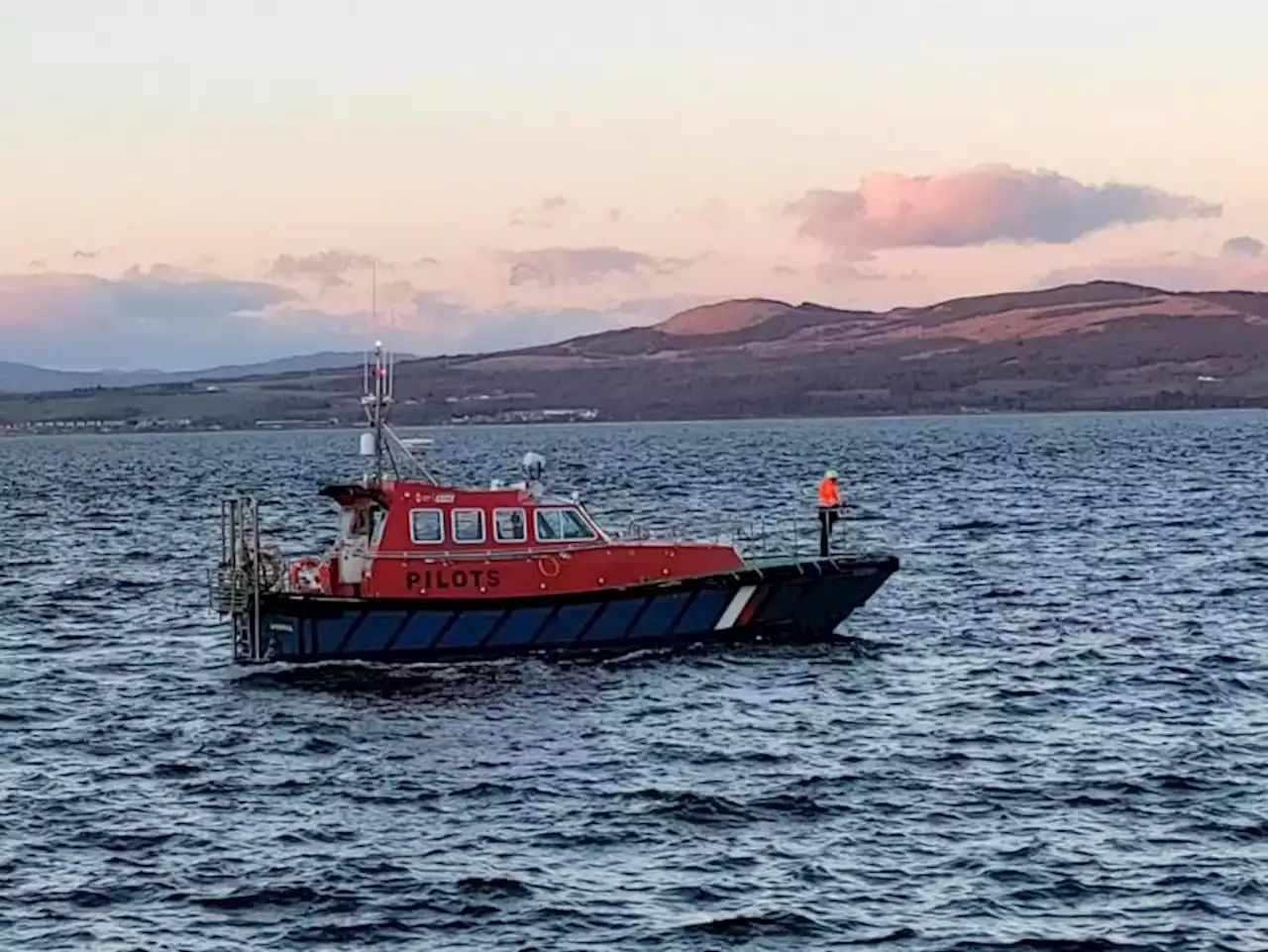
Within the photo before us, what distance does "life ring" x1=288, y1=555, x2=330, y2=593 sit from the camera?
34.5 meters

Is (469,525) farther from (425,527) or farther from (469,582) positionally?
(469,582)

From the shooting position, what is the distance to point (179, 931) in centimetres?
1891

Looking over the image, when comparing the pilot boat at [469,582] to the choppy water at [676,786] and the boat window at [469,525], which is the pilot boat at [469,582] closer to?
the boat window at [469,525]

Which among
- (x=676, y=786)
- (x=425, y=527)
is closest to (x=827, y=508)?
(x=425, y=527)

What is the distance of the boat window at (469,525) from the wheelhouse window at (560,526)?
3.34ft

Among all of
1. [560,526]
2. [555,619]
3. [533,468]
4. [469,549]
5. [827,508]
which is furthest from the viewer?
[827,508]

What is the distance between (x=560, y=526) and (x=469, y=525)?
5.52 feet

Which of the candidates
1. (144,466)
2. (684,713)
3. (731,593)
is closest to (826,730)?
(684,713)

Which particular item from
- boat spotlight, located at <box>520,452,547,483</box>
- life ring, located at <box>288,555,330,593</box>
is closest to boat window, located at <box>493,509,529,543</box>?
boat spotlight, located at <box>520,452,547,483</box>

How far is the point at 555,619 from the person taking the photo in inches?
1334

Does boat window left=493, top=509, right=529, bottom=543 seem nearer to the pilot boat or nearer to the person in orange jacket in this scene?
the pilot boat

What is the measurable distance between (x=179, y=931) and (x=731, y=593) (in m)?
17.2

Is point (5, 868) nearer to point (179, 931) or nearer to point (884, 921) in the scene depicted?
point (179, 931)

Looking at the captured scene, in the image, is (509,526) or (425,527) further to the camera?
(509,526)
